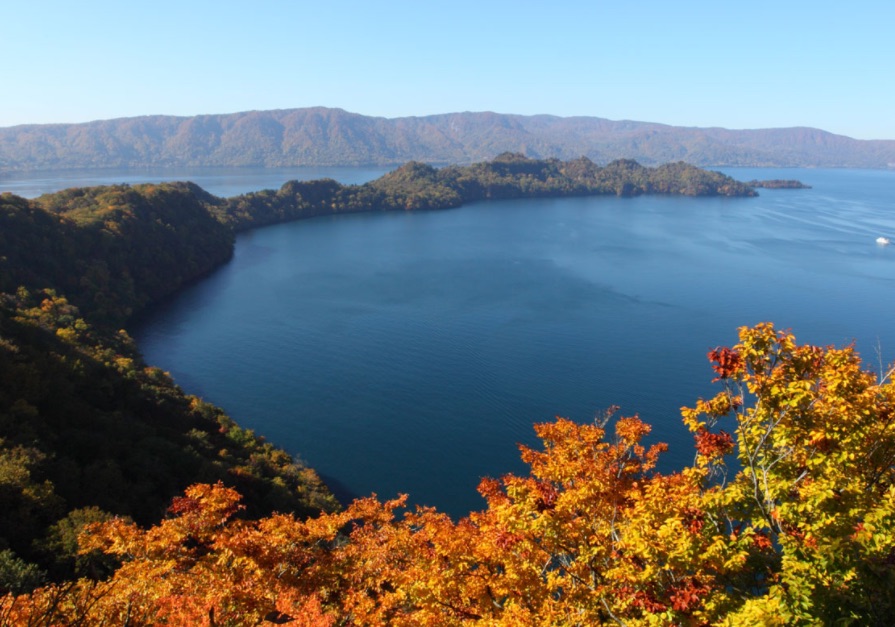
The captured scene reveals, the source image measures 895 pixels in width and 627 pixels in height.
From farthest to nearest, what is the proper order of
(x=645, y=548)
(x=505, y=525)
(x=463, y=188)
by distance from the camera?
1. (x=463, y=188)
2. (x=505, y=525)
3. (x=645, y=548)

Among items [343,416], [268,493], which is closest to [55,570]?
[268,493]

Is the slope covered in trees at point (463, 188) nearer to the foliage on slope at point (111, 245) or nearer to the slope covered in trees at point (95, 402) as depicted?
the foliage on slope at point (111, 245)

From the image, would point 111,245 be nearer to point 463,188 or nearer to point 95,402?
point 95,402

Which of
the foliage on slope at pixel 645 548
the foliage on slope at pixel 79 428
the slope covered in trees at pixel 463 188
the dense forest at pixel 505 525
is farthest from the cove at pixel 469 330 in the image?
the slope covered in trees at pixel 463 188

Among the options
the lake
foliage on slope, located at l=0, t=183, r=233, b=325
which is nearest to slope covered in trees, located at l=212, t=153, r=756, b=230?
the lake

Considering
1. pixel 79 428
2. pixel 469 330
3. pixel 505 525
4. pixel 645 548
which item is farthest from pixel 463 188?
pixel 645 548

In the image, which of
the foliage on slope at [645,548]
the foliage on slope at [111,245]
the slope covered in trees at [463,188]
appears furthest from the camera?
the slope covered in trees at [463,188]

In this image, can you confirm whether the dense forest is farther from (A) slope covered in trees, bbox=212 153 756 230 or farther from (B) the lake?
(A) slope covered in trees, bbox=212 153 756 230
